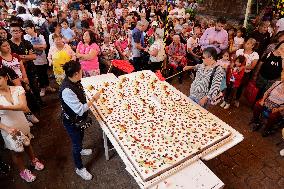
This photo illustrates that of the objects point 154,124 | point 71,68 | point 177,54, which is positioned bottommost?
point 154,124

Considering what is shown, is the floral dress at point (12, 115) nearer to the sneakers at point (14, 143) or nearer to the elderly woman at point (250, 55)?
the sneakers at point (14, 143)

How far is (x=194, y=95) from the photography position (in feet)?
14.0

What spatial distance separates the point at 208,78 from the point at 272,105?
159 centimetres

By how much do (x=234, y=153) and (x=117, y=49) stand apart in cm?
407

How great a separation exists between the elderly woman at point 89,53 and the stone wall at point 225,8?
7112 mm

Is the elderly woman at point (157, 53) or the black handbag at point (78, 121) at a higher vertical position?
the elderly woman at point (157, 53)

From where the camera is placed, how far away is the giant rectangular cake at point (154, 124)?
2.95 meters

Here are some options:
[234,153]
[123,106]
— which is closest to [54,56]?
[123,106]

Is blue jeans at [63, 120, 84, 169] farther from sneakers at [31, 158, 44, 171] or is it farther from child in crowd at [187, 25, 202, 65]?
child in crowd at [187, 25, 202, 65]

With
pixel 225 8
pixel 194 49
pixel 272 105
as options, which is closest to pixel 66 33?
pixel 194 49

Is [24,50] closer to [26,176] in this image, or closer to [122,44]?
[26,176]

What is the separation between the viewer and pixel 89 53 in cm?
497

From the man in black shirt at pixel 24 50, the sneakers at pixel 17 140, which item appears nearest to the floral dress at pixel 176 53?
the man in black shirt at pixel 24 50

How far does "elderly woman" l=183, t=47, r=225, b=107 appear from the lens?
3779mm
